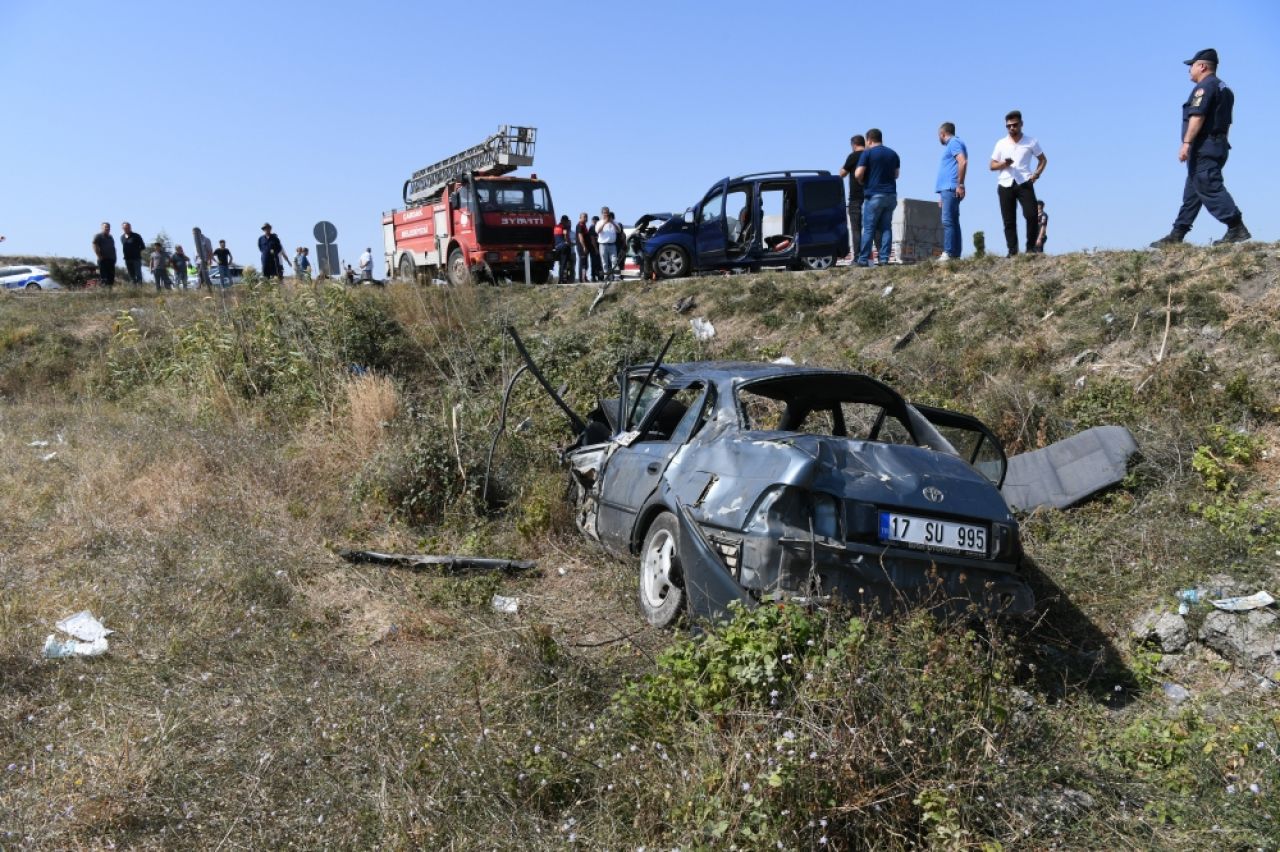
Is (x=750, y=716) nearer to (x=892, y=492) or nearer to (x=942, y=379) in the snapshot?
(x=892, y=492)

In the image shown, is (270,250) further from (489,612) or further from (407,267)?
(489,612)

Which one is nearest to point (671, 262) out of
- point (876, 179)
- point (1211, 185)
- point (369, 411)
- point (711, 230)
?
point (711, 230)

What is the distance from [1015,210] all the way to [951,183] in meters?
0.87

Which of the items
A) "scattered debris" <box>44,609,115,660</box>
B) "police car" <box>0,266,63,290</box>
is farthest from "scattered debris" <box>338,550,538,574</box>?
"police car" <box>0,266,63,290</box>

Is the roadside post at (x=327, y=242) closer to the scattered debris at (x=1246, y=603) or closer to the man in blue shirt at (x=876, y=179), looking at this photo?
the man in blue shirt at (x=876, y=179)

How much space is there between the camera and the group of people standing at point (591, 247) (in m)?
19.6

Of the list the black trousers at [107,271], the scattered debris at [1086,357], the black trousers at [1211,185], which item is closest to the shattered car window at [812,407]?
the scattered debris at [1086,357]

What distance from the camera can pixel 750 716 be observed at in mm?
3113

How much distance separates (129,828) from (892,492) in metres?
3.37

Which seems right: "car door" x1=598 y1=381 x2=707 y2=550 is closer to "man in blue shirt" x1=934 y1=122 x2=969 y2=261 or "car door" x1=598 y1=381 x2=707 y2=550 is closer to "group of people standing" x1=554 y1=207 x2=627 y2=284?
"man in blue shirt" x1=934 y1=122 x2=969 y2=261

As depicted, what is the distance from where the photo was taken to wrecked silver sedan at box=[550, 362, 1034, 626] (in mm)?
4133

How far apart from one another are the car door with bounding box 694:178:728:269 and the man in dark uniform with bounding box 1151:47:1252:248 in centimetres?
736

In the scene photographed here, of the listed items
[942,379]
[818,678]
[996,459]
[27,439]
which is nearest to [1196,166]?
[942,379]

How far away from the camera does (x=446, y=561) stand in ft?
21.2
